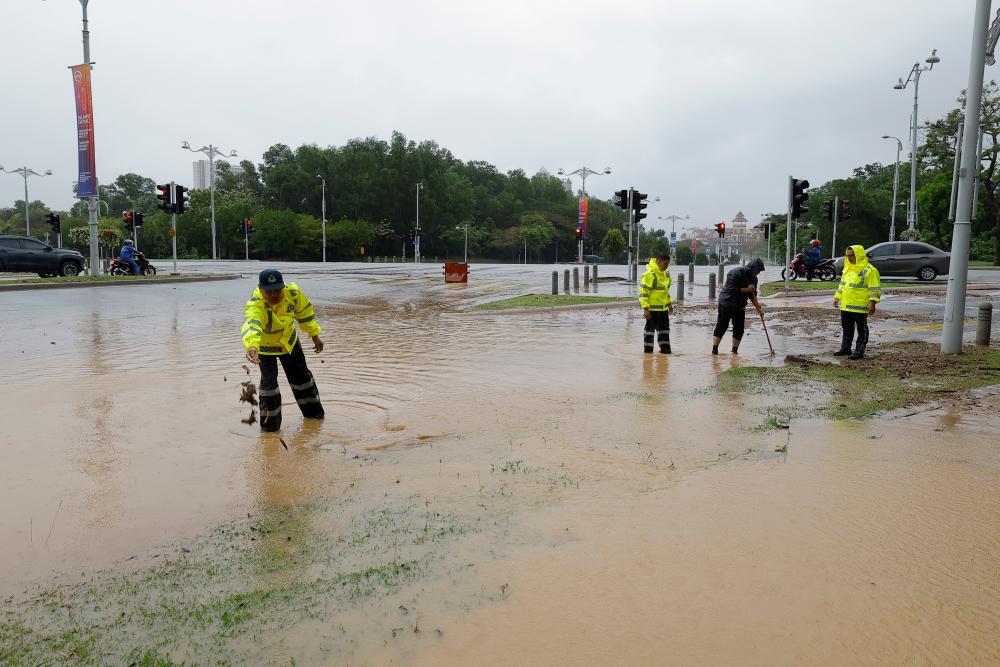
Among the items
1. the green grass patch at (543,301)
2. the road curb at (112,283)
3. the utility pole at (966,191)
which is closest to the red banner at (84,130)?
the road curb at (112,283)

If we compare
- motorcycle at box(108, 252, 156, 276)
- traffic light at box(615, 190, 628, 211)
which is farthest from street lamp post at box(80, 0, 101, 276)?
traffic light at box(615, 190, 628, 211)

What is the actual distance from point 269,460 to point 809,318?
13.3 m

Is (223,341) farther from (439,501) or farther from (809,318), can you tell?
(809,318)

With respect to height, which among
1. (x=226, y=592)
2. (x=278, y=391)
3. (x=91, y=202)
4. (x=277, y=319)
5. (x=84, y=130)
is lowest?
(x=226, y=592)

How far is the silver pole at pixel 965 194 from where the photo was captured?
947cm

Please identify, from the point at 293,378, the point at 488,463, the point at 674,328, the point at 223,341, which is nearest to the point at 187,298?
the point at 223,341

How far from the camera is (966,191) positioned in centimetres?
981

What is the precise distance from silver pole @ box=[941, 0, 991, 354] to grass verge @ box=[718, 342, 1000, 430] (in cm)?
39

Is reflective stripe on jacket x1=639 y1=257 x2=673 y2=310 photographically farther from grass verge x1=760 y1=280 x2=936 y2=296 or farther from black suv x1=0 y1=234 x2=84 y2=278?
black suv x1=0 y1=234 x2=84 y2=278

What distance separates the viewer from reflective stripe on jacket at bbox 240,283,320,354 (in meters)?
6.27

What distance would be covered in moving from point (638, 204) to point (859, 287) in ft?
52.3

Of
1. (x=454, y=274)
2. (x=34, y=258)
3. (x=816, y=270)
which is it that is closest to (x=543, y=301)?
(x=454, y=274)

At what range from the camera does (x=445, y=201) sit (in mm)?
94812

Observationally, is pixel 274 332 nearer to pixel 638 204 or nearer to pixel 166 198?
pixel 638 204
